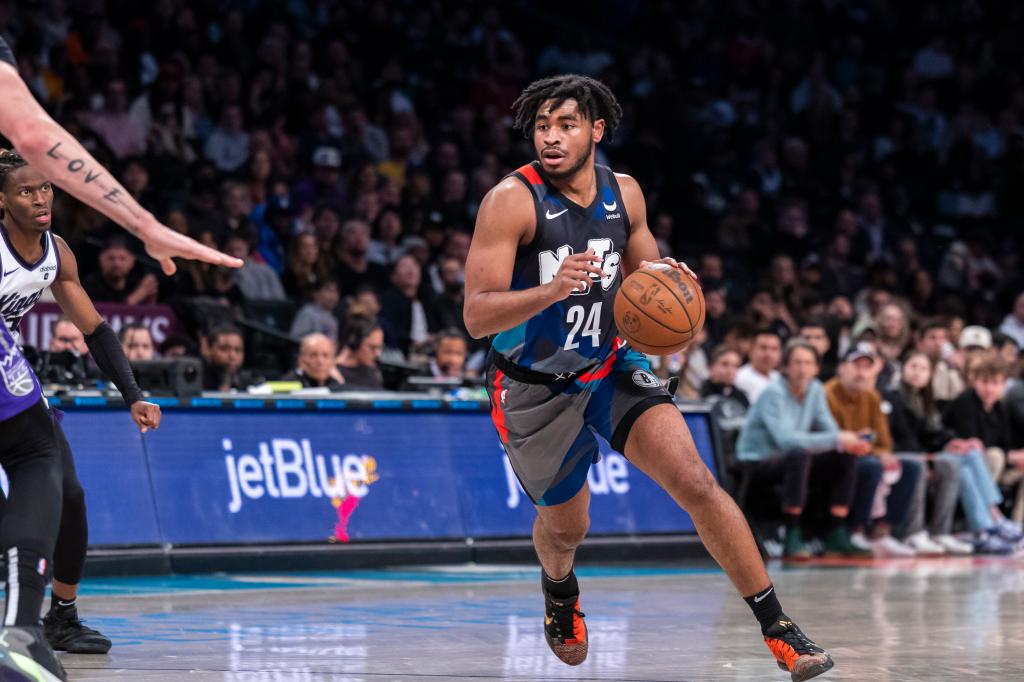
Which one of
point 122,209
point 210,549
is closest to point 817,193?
point 210,549

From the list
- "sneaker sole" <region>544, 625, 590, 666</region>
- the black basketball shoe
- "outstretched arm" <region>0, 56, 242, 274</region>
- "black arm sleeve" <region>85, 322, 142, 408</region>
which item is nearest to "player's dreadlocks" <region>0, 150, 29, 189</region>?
"black arm sleeve" <region>85, 322, 142, 408</region>

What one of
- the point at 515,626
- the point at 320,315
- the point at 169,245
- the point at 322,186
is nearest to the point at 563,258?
the point at 169,245

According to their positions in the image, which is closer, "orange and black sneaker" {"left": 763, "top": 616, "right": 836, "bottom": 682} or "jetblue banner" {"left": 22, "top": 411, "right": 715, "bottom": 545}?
"orange and black sneaker" {"left": 763, "top": 616, "right": 836, "bottom": 682}

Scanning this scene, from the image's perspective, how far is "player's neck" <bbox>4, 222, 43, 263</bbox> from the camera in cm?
617

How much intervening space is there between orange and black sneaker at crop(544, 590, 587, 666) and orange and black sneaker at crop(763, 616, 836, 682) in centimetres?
98

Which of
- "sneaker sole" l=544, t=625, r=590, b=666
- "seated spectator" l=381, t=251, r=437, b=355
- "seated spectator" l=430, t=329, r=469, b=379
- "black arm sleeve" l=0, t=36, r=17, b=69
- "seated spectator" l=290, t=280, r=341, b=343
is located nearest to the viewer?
"black arm sleeve" l=0, t=36, r=17, b=69

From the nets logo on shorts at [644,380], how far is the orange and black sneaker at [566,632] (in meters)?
1.07

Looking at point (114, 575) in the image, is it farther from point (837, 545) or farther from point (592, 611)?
point (837, 545)

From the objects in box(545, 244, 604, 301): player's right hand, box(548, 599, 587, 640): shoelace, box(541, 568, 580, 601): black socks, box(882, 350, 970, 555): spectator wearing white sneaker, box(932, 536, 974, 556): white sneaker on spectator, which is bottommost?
box(932, 536, 974, 556): white sneaker on spectator

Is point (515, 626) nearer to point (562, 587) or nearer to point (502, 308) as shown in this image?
point (562, 587)

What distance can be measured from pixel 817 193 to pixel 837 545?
897 cm

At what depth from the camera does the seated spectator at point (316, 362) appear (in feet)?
38.4

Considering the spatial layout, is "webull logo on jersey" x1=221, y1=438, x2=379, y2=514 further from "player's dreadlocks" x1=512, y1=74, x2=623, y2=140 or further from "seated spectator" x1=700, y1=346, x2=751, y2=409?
"player's dreadlocks" x1=512, y1=74, x2=623, y2=140

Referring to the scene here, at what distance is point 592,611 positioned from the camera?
8.90 m
